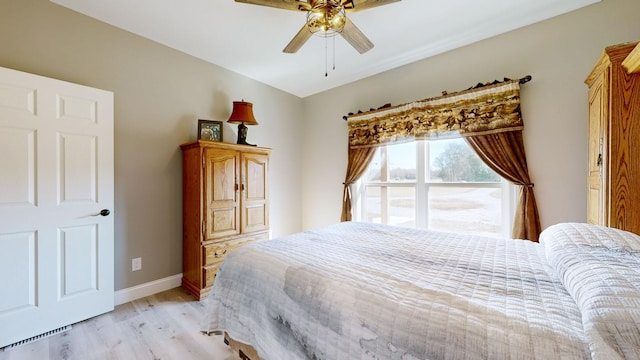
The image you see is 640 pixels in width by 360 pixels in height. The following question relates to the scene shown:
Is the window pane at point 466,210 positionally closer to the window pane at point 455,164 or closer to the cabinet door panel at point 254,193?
the window pane at point 455,164

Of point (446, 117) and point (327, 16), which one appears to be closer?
point (327, 16)

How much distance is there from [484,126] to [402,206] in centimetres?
129

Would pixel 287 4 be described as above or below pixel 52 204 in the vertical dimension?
above

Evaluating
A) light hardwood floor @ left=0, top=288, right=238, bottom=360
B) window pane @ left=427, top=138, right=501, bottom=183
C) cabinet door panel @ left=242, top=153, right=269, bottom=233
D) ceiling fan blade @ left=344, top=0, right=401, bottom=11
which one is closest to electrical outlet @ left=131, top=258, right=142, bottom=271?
light hardwood floor @ left=0, top=288, right=238, bottom=360

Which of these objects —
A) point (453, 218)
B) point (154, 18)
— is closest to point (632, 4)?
point (453, 218)

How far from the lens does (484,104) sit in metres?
2.46

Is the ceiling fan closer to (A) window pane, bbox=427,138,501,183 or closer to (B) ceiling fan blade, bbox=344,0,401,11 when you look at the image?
(B) ceiling fan blade, bbox=344,0,401,11

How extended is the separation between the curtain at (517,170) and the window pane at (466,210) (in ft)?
0.75

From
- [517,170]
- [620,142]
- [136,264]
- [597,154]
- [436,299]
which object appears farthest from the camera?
[136,264]

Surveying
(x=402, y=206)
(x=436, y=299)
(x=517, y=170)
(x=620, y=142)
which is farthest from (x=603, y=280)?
(x=402, y=206)

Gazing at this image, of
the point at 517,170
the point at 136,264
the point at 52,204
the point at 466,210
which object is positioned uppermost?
the point at 517,170

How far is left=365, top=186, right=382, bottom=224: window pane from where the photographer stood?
11.4ft

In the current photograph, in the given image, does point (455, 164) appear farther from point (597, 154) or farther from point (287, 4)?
point (287, 4)

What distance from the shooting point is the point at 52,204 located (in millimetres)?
1916
